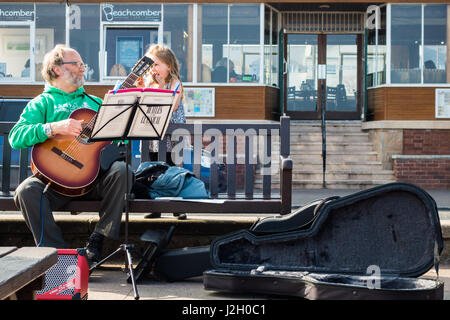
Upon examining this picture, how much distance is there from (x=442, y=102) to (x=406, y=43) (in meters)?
1.54

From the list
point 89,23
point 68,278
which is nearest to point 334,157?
point 89,23

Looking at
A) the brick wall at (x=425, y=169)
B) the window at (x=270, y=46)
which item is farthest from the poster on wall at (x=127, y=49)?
the brick wall at (x=425, y=169)

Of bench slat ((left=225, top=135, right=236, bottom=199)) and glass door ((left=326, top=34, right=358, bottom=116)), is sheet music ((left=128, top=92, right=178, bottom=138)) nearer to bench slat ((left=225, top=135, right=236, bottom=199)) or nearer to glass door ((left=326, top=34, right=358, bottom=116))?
bench slat ((left=225, top=135, right=236, bottom=199))

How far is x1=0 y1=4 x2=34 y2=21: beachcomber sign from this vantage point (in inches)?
600

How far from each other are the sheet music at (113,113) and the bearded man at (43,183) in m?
0.27

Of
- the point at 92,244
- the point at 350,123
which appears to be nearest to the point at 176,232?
the point at 92,244

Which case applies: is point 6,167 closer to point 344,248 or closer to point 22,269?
point 344,248

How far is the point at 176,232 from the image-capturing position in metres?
5.42

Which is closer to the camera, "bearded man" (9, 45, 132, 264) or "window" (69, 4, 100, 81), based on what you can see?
"bearded man" (9, 45, 132, 264)

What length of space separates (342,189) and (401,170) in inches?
62.6

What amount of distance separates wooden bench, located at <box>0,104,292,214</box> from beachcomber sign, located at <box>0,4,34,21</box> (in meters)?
10.4

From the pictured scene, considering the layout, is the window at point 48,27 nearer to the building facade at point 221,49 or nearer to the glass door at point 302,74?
the building facade at point 221,49

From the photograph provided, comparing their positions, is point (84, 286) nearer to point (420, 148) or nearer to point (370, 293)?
point (370, 293)

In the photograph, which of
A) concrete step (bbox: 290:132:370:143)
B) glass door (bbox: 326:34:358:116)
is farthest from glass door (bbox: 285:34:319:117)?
concrete step (bbox: 290:132:370:143)
